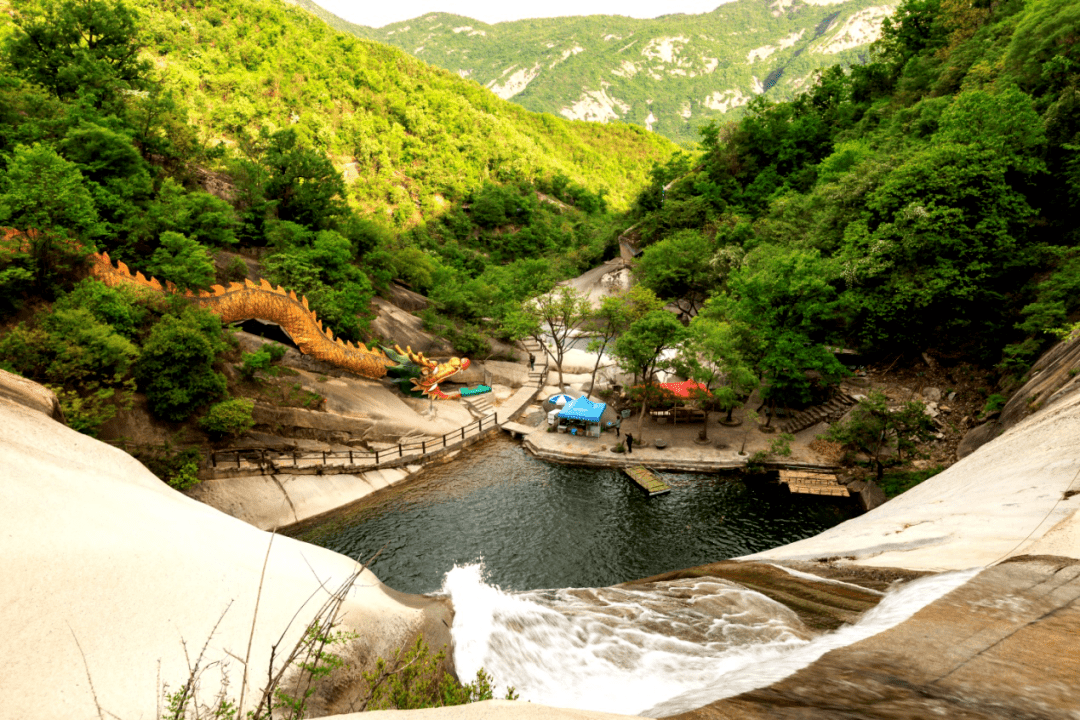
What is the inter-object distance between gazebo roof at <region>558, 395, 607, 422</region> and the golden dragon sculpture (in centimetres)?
759

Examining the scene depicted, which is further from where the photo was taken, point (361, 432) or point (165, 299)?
point (361, 432)

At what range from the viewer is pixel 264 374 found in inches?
836

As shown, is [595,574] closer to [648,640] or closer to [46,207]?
[648,640]

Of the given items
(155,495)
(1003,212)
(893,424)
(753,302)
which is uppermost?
(1003,212)

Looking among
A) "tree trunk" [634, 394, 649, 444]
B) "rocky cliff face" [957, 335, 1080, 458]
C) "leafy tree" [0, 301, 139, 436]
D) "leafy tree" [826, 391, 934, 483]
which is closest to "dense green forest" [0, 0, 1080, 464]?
"leafy tree" [0, 301, 139, 436]

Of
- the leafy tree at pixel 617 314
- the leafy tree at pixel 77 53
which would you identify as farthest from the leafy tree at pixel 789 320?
the leafy tree at pixel 77 53

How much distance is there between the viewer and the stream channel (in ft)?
20.1

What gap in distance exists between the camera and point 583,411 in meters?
24.9

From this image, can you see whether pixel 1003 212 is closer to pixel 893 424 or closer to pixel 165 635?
pixel 893 424

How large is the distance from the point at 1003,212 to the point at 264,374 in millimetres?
32873

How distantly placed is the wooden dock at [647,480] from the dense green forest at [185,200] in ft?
50.4

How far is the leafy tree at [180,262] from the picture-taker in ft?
65.6

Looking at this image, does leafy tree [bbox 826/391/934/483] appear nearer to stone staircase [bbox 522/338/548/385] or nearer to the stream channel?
the stream channel

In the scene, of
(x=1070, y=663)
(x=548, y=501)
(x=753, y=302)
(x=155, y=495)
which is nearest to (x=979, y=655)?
(x=1070, y=663)
